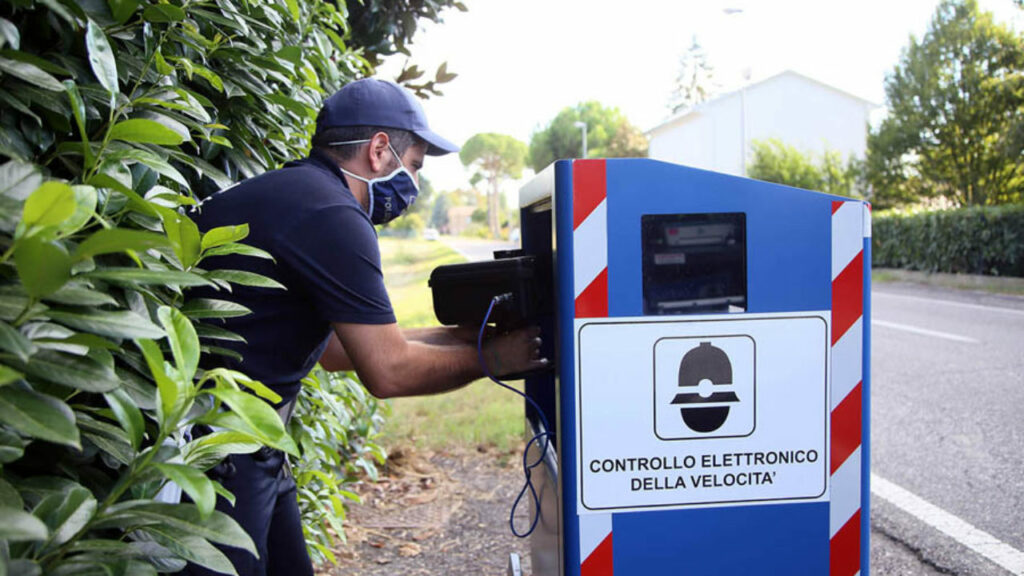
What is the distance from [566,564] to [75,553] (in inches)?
43.7

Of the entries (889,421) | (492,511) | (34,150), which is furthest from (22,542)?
(889,421)

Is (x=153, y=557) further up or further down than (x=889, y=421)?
further up

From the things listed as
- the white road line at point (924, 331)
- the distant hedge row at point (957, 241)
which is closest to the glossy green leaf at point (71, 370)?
the white road line at point (924, 331)

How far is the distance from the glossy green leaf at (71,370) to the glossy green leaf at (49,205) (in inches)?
6.4

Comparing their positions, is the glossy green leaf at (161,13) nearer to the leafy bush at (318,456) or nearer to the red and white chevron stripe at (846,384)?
the red and white chevron stripe at (846,384)

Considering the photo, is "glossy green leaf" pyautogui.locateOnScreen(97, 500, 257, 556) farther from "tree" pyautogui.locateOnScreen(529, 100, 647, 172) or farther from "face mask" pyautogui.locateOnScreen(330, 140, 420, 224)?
"tree" pyautogui.locateOnScreen(529, 100, 647, 172)

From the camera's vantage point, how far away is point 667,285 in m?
1.83

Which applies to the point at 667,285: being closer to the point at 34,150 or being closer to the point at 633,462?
the point at 633,462

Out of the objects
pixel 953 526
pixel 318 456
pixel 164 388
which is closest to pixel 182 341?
pixel 164 388

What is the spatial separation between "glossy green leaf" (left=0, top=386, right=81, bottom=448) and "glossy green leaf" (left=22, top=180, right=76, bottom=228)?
0.18m

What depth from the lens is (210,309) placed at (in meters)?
1.31

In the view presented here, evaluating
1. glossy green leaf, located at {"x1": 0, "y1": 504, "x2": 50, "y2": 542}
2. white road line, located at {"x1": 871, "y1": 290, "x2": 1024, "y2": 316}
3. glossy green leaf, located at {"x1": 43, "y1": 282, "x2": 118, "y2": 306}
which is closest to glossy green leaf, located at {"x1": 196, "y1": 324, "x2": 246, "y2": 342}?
glossy green leaf, located at {"x1": 43, "y1": 282, "x2": 118, "y2": 306}

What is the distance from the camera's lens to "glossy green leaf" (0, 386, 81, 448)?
817mm

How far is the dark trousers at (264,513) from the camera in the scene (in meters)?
2.00
